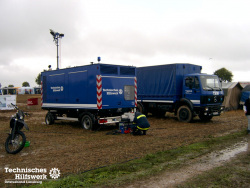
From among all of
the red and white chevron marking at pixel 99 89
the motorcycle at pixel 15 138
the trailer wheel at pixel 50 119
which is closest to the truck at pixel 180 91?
the red and white chevron marking at pixel 99 89

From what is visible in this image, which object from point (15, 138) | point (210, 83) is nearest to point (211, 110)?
point (210, 83)

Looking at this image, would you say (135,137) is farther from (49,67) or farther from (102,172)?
(49,67)

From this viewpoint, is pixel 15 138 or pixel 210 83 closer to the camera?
pixel 15 138

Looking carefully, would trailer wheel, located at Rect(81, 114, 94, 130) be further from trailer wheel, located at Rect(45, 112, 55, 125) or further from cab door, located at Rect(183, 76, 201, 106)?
cab door, located at Rect(183, 76, 201, 106)

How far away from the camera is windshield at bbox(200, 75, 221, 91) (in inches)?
570

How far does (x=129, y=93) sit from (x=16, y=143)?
655 centimetres

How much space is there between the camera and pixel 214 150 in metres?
7.62

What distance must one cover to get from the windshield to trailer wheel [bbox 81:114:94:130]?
7025 mm

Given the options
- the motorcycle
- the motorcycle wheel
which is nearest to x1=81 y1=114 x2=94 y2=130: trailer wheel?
the motorcycle

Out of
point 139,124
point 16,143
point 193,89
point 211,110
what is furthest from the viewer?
point 193,89

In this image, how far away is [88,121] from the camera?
12016mm

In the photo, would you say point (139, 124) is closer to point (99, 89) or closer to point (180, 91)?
point (99, 89)

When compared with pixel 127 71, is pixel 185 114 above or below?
below

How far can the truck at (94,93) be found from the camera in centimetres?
1159
